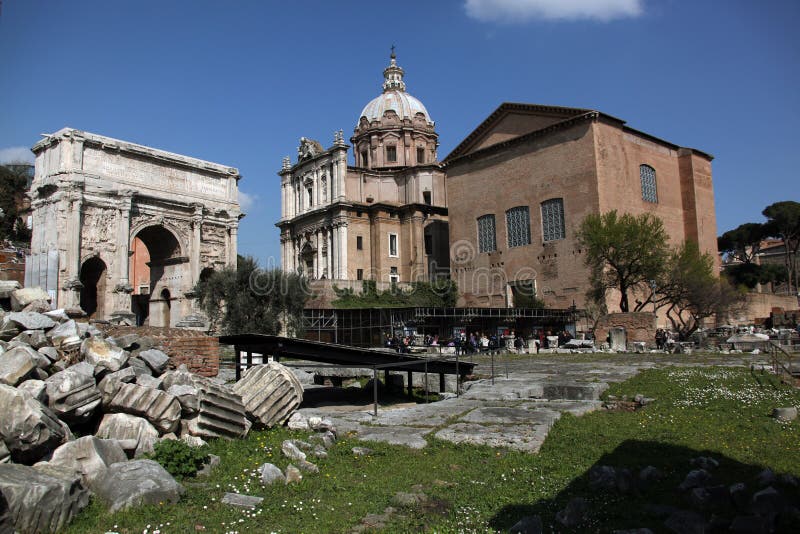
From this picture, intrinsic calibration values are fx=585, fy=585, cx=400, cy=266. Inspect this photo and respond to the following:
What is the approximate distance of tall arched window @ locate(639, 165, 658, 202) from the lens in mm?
39562

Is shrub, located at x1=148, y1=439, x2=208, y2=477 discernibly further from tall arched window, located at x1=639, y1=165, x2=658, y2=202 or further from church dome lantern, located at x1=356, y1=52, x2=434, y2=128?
church dome lantern, located at x1=356, y1=52, x2=434, y2=128

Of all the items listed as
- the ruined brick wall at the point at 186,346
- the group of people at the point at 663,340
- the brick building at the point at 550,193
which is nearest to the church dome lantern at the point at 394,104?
the brick building at the point at 550,193

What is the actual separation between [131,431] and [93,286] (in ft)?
99.6

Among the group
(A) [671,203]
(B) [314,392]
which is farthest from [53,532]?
(A) [671,203]

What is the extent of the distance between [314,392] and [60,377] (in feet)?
24.2

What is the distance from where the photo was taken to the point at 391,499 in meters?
4.64

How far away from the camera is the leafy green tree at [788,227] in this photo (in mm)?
58938

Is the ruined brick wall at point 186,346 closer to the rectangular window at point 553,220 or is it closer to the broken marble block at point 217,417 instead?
the broken marble block at point 217,417

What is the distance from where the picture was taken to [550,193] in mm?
38531

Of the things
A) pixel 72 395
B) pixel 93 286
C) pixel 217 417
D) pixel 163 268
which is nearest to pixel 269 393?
pixel 217 417

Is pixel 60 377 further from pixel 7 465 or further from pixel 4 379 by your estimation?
pixel 7 465

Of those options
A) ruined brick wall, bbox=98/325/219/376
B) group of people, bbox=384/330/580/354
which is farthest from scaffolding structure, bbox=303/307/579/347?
ruined brick wall, bbox=98/325/219/376

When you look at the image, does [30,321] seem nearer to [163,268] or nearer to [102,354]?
[102,354]

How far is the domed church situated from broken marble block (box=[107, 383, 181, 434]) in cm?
3836
